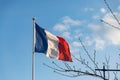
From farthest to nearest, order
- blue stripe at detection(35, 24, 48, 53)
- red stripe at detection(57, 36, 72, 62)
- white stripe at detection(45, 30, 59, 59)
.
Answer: blue stripe at detection(35, 24, 48, 53) → white stripe at detection(45, 30, 59, 59) → red stripe at detection(57, 36, 72, 62)

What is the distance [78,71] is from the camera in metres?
8.92

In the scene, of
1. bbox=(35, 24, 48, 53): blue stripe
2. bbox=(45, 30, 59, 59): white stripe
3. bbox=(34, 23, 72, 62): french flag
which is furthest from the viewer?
bbox=(35, 24, 48, 53): blue stripe

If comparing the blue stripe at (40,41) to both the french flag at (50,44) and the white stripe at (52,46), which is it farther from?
the white stripe at (52,46)

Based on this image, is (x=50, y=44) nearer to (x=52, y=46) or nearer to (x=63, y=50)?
(x=52, y=46)

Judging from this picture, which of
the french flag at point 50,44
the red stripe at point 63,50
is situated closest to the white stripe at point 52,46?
the french flag at point 50,44

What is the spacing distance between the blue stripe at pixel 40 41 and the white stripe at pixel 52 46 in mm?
200

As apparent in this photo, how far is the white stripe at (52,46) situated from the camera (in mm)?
18344

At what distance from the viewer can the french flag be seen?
1817 centimetres

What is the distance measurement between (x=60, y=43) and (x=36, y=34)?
1.46m

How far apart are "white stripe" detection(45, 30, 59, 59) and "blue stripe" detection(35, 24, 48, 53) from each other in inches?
7.9

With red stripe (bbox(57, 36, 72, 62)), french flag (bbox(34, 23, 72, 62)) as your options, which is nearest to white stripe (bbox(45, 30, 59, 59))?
french flag (bbox(34, 23, 72, 62))

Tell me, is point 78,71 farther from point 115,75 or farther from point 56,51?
point 56,51

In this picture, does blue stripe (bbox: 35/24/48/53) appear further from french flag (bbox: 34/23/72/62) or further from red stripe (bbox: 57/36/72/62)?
red stripe (bbox: 57/36/72/62)

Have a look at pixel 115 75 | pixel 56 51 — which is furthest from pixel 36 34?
pixel 115 75
